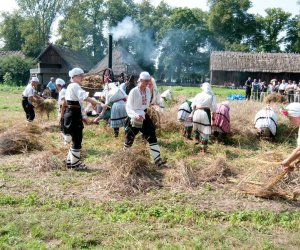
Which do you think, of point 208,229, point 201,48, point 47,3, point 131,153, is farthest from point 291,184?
point 201,48

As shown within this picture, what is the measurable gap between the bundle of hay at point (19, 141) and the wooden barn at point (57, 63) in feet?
107

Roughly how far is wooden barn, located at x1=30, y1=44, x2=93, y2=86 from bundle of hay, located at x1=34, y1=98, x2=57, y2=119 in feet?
93.5

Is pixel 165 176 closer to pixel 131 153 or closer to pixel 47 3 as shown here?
pixel 131 153

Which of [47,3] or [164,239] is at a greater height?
[47,3]

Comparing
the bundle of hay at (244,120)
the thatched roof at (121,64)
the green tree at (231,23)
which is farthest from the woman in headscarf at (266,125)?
the green tree at (231,23)

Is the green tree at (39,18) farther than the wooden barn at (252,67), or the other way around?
the green tree at (39,18)

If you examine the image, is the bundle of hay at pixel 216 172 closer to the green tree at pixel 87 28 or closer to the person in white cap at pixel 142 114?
the person in white cap at pixel 142 114

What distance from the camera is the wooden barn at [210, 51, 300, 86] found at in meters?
38.7

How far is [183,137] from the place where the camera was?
9992 mm

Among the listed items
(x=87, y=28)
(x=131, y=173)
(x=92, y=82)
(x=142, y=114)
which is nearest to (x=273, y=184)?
(x=131, y=173)

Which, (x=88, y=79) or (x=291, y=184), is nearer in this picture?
(x=291, y=184)

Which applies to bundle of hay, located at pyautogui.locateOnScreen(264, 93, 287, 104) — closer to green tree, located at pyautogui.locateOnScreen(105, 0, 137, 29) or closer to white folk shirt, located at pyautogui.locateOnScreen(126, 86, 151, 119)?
white folk shirt, located at pyautogui.locateOnScreen(126, 86, 151, 119)

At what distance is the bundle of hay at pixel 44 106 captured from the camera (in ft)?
39.6

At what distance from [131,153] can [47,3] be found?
4928cm
